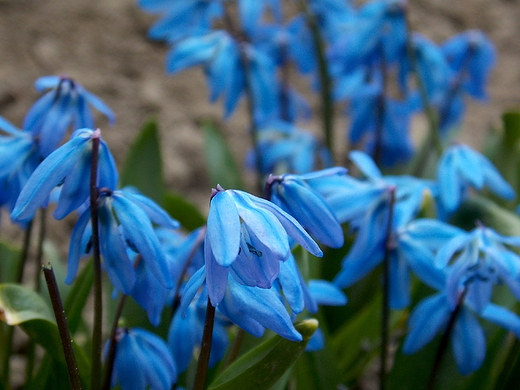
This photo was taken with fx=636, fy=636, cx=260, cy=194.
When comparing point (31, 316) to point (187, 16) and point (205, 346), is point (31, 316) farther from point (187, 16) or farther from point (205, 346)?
point (187, 16)

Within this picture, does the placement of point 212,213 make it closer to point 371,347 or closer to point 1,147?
point 1,147

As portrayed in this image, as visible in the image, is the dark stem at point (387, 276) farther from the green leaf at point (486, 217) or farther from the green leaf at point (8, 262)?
the green leaf at point (8, 262)

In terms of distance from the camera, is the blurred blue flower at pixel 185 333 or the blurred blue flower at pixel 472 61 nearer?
the blurred blue flower at pixel 185 333

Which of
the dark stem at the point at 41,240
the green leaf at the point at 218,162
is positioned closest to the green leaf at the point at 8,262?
the dark stem at the point at 41,240

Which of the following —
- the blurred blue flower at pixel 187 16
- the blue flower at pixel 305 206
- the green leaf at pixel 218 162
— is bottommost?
the green leaf at pixel 218 162

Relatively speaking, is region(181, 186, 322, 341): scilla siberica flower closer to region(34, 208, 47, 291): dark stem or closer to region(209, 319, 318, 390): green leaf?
region(209, 319, 318, 390): green leaf

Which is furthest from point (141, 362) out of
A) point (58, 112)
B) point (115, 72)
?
point (115, 72)

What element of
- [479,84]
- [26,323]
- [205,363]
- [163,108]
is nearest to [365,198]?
[205,363]
